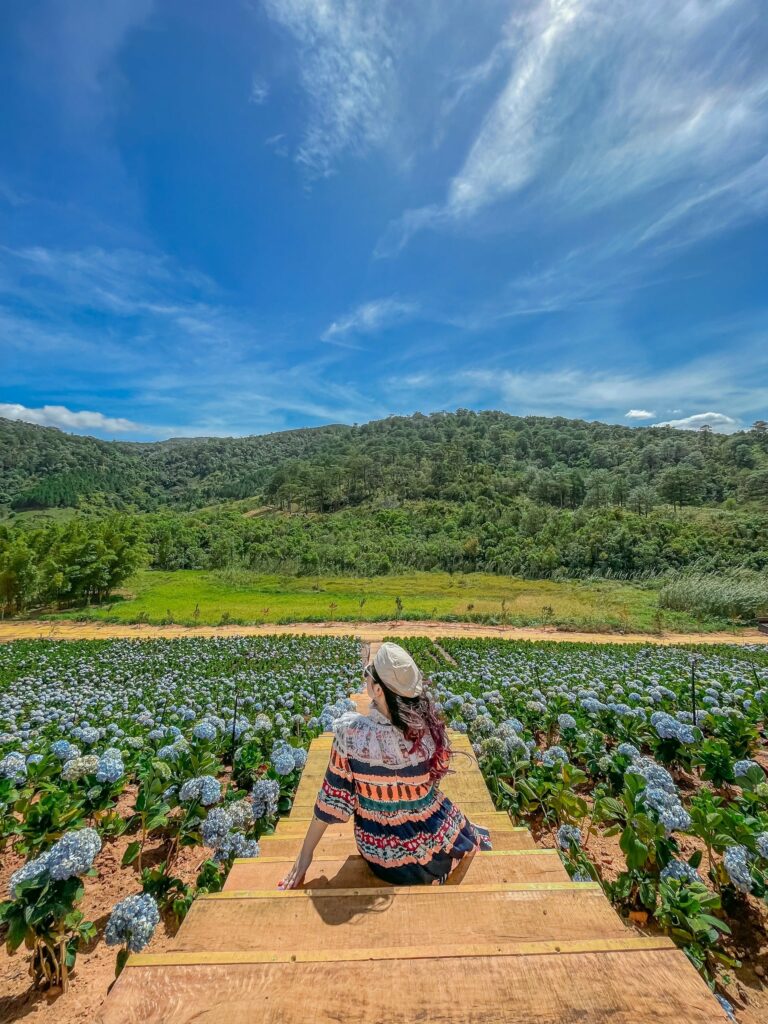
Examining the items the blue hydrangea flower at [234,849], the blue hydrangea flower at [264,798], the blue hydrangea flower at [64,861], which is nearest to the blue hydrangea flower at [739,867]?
the blue hydrangea flower at [234,849]

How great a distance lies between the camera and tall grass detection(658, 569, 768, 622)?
28109mm

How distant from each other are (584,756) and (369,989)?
13.3 feet

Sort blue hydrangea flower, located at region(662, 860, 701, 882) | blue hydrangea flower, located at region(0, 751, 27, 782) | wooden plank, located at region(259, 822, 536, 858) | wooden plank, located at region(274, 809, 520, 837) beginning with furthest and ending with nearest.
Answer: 1. blue hydrangea flower, located at region(0, 751, 27, 782)
2. wooden plank, located at region(274, 809, 520, 837)
3. wooden plank, located at region(259, 822, 536, 858)
4. blue hydrangea flower, located at region(662, 860, 701, 882)

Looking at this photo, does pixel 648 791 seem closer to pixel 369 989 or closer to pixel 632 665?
pixel 369 989

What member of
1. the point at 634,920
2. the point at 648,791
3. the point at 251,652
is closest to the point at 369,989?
the point at 634,920

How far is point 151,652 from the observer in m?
16.6

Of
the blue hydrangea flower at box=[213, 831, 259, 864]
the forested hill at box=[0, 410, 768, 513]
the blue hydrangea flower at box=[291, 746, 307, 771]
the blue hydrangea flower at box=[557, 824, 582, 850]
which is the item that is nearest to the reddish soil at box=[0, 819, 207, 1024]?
the blue hydrangea flower at box=[213, 831, 259, 864]

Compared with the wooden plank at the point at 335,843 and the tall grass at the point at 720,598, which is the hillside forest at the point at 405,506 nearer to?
the tall grass at the point at 720,598

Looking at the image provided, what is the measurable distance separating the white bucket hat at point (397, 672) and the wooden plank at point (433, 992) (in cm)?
95

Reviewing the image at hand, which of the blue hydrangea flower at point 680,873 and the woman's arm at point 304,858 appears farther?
the blue hydrangea flower at point 680,873

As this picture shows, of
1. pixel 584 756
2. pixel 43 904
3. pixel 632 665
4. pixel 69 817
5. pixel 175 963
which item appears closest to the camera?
pixel 175 963

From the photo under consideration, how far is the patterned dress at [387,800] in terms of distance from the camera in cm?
215

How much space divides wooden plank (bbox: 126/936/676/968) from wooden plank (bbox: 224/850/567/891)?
37.5 inches

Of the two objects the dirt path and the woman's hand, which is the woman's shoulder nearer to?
the woman's hand
